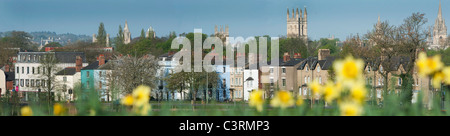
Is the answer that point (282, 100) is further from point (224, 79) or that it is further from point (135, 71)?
point (224, 79)

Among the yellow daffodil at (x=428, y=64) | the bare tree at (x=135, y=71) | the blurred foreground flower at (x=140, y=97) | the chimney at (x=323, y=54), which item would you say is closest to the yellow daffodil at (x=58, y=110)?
the blurred foreground flower at (x=140, y=97)

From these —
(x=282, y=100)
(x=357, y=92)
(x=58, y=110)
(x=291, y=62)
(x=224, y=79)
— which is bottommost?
(x=224, y=79)

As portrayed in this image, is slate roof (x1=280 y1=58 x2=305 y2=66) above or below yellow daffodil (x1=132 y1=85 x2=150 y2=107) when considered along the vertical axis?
above

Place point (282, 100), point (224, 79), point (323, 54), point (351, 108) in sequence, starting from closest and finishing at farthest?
point (351, 108) → point (282, 100) → point (323, 54) → point (224, 79)

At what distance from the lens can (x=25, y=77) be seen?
108 meters

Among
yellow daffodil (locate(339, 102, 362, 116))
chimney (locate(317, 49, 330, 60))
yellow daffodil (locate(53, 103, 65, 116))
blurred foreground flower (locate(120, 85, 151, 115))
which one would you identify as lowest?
yellow daffodil (locate(53, 103, 65, 116))

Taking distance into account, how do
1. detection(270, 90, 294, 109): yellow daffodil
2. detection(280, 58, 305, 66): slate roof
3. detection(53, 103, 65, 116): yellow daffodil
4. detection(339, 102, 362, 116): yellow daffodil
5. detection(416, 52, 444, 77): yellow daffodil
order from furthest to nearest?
1. detection(280, 58, 305, 66): slate roof
2. detection(53, 103, 65, 116): yellow daffodil
3. detection(270, 90, 294, 109): yellow daffodil
4. detection(416, 52, 444, 77): yellow daffodil
5. detection(339, 102, 362, 116): yellow daffodil

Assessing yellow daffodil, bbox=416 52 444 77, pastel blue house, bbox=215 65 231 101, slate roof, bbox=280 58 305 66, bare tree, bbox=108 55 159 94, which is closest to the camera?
yellow daffodil, bbox=416 52 444 77

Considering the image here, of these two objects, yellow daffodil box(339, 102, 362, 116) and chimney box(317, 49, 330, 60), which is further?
chimney box(317, 49, 330, 60)

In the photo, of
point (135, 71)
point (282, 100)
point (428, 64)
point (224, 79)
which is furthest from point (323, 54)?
point (428, 64)

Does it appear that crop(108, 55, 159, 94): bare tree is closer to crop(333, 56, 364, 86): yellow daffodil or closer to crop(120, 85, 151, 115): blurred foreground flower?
crop(120, 85, 151, 115): blurred foreground flower

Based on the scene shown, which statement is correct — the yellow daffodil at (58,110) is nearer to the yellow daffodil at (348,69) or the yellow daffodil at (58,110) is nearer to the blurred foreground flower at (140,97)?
the blurred foreground flower at (140,97)

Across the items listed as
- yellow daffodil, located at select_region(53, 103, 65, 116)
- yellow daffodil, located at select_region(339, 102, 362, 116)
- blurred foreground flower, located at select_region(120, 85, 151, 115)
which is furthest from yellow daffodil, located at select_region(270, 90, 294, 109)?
yellow daffodil, located at select_region(53, 103, 65, 116)
